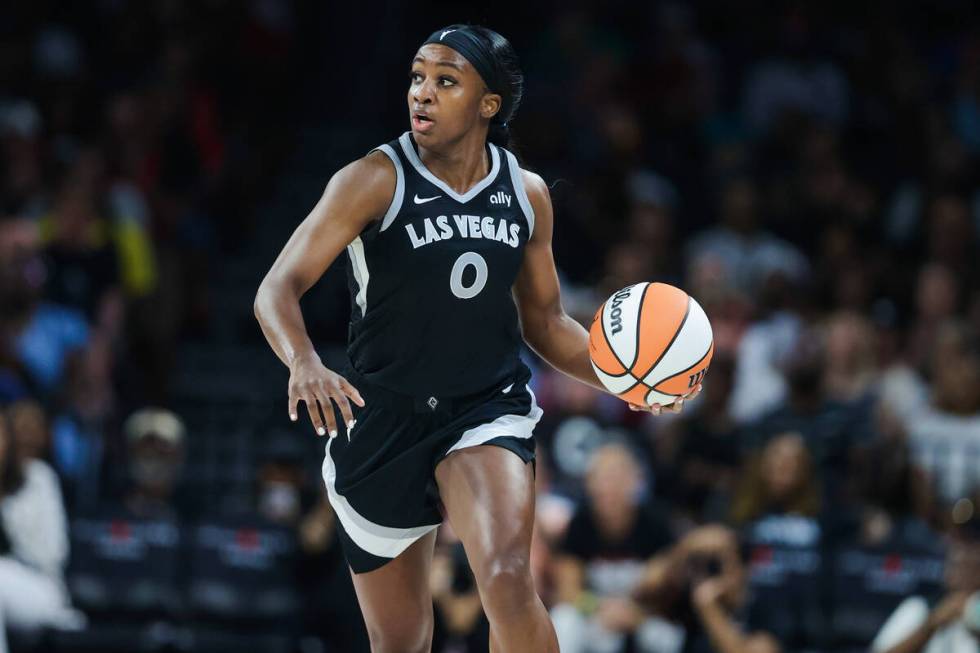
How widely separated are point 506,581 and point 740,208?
22.9 ft

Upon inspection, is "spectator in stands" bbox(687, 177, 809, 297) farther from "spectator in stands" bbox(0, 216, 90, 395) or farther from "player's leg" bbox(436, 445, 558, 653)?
"player's leg" bbox(436, 445, 558, 653)

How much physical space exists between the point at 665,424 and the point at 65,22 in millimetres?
6614

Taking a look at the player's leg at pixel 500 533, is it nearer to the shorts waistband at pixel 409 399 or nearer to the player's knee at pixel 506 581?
the player's knee at pixel 506 581

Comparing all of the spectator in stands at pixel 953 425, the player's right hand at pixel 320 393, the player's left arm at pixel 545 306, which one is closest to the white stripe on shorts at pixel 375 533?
the player's right hand at pixel 320 393

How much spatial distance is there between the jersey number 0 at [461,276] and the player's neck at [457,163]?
9.3 inches

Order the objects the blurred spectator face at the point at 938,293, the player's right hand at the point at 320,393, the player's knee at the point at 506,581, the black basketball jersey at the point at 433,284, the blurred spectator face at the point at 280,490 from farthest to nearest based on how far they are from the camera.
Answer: the blurred spectator face at the point at 938,293 → the blurred spectator face at the point at 280,490 → the black basketball jersey at the point at 433,284 → the player's knee at the point at 506,581 → the player's right hand at the point at 320,393

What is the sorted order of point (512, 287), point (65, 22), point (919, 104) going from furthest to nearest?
point (65, 22) < point (919, 104) < point (512, 287)

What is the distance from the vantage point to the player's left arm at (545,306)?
5.61 meters

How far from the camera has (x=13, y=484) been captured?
915 cm

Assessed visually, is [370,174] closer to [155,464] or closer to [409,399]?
[409,399]

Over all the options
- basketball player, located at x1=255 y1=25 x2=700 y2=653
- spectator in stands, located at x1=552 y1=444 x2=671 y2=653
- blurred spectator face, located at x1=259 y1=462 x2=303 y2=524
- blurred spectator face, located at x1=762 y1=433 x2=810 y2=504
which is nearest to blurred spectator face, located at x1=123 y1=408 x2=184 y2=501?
blurred spectator face, located at x1=259 y1=462 x2=303 y2=524

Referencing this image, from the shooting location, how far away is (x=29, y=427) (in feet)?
31.5

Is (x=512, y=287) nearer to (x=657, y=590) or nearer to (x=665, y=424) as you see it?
(x=657, y=590)

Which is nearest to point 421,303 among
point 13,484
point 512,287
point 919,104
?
point 512,287
